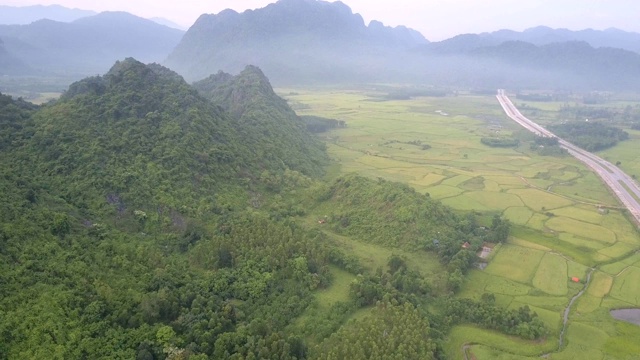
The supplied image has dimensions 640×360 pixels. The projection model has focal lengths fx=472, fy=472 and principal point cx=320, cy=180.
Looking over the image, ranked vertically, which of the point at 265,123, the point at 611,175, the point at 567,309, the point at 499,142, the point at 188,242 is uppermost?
A: the point at 265,123

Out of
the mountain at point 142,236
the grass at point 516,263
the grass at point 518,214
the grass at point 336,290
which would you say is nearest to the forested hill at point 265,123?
the mountain at point 142,236

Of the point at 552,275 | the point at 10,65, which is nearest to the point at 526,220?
the point at 552,275

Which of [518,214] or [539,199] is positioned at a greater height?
A: [539,199]

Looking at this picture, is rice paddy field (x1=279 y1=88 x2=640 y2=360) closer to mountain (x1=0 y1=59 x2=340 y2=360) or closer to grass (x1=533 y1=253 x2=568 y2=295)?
grass (x1=533 y1=253 x2=568 y2=295)

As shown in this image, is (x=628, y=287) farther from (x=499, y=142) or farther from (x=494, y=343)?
(x=499, y=142)

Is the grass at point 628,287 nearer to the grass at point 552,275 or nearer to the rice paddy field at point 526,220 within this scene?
the rice paddy field at point 526,220

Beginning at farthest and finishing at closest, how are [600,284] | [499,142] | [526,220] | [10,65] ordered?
[10,65] → [499,142] → [526,220] → [600,284]

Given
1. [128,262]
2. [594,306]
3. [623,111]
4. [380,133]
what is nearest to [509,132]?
[380,133]
